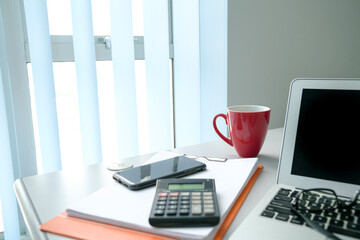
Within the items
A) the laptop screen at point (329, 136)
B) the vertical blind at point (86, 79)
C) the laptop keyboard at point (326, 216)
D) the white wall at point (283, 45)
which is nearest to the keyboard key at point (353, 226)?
the laptop keyboard at point (326, 216)

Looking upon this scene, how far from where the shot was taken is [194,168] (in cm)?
65

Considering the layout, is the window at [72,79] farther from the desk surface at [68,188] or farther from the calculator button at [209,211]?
the calculator button at [209,211]

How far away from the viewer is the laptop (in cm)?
46

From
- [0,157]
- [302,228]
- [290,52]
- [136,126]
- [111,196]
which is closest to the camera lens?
[302,228]

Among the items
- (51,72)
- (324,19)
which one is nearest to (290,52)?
(324,19)

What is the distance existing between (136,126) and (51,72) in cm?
36

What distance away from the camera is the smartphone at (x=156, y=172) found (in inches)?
22.8

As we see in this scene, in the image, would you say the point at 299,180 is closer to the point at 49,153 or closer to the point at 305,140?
the point at 305,140

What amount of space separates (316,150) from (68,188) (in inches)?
17.6

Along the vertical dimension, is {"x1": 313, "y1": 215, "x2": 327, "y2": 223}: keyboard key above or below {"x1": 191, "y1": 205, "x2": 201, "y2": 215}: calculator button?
below

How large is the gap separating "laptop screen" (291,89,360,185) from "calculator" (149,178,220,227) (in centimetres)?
16

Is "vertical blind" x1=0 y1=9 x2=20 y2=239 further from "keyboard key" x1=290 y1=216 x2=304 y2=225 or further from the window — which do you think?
"keyboard key" x1=290 y1=216 x2=304 y2=225

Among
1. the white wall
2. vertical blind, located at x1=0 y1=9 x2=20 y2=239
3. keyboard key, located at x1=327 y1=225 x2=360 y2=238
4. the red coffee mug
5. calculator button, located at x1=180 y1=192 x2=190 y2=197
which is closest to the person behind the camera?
keyboard key, located at x1=327 y1=225 x2=360 y2=238

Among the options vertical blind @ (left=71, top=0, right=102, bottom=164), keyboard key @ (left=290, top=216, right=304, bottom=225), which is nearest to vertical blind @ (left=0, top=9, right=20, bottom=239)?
vertical blind @ (left=71, top=0, right=102, bottom=164)
